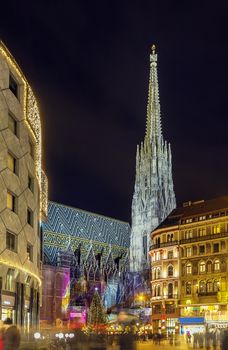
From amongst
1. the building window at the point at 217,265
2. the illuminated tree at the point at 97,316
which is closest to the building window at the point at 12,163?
the building window at the point at 217,265

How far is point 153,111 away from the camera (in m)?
154

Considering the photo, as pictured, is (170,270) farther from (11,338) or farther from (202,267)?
(11,338)

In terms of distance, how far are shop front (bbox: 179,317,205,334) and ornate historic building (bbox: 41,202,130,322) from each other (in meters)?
39.8

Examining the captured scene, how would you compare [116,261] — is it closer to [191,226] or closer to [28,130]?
[191,226]

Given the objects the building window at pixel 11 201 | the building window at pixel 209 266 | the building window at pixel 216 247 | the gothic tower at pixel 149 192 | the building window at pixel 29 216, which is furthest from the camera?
the gothic tower at pixel 149 192

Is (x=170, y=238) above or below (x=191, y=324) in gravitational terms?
above

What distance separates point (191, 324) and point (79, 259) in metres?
67.9

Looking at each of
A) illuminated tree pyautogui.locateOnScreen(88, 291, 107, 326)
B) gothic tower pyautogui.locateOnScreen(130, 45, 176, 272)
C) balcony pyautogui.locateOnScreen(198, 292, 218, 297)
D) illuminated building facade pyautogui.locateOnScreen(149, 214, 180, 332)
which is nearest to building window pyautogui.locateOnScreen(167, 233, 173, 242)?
illuminated building facade pyautogui.locateOnScreen(149, 214, 180, 332)

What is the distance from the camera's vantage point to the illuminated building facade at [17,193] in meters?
37.8

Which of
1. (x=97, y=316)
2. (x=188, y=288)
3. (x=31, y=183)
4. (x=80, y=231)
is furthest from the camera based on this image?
(x=80, y=231)

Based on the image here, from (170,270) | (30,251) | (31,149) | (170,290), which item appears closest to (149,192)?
(170,270)

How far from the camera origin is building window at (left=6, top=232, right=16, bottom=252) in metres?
38.7

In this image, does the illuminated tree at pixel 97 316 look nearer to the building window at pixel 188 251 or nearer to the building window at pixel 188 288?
the building window at pixel 188 288

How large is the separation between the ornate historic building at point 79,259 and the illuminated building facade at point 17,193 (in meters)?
70.4
